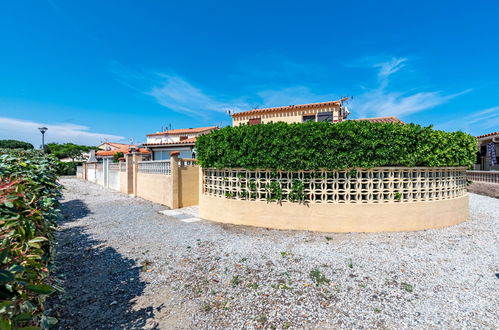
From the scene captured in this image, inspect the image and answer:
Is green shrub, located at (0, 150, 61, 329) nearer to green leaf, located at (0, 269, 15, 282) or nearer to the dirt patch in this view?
green leaf, located at (0, 269, 15, 282)

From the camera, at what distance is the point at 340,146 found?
6.37 metres

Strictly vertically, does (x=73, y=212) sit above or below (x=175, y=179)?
below

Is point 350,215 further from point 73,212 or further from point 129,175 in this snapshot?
point 129,175

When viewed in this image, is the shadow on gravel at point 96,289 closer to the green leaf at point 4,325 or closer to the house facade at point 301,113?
the green leaf at point 4,325

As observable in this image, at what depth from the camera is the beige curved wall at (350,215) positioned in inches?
259

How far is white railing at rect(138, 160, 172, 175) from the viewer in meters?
11.0

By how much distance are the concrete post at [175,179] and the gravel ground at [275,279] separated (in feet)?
11.0

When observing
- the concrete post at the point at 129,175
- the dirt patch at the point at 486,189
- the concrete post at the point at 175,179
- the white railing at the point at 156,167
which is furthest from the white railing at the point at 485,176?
the concrete post at the point at 129,175

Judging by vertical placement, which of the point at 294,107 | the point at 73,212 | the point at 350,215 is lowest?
the point at 73,212

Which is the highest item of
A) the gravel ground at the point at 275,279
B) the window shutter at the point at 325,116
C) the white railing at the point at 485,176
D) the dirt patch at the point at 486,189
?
the window shutter at the point at 325,116

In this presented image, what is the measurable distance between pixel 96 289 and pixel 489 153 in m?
26.2

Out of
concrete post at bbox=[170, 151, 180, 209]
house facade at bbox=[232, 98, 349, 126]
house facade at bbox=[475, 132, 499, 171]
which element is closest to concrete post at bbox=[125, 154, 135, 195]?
concrete post at bbox=[170, 151, 180, 209]

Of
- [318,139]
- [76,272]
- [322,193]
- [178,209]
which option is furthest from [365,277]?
[178,209]

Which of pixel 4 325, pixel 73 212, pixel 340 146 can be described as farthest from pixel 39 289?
pixel 73 212
